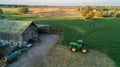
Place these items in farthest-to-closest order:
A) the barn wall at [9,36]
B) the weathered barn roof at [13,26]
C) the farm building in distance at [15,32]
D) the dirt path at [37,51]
A: the weathered barn roof at [13,26], the barn wall at [9,36], the farm building in distance at [15,32], the dirt path at [37,51]

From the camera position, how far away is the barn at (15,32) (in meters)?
33.5

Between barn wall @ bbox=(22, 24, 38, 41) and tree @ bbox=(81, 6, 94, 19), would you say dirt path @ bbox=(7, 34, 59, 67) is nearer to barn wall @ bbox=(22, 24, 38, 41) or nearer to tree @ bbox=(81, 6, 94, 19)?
barn wall @ bbox=(22, 24, 38, 41)

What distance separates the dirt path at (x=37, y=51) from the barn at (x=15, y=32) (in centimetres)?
219

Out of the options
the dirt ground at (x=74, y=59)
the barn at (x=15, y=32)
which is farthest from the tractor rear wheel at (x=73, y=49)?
the barn at (x=15, y=32)

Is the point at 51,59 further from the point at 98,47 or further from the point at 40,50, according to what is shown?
the point at 98,47

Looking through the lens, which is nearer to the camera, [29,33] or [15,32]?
[15,32]

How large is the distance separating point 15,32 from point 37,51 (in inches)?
193

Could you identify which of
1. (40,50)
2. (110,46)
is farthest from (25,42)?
(110,46)

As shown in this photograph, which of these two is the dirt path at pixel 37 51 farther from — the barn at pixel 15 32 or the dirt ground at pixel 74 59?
the barn at pixel 15 32

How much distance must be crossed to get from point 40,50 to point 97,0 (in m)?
32.2

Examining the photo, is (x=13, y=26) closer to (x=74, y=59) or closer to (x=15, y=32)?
(x=15, y=32)

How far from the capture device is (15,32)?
33594mm

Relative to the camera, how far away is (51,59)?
28.4 meters

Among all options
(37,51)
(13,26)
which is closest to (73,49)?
(37,51)
